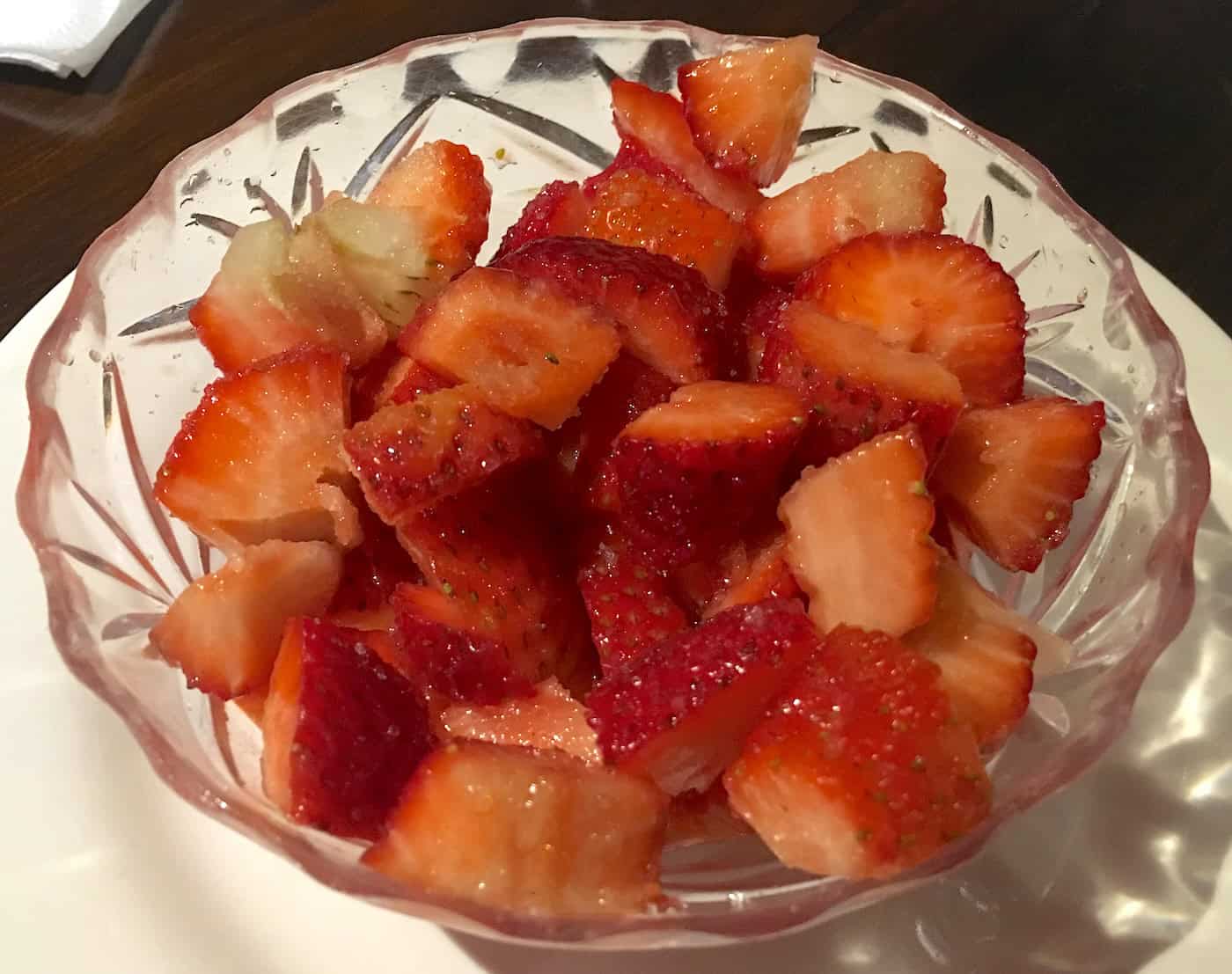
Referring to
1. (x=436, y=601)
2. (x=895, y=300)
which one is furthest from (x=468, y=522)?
(x=895, y=300)

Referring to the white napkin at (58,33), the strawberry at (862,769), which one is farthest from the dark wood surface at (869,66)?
the strawberry at (862,769)

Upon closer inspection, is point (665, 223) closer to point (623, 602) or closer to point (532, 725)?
point (623, 602)

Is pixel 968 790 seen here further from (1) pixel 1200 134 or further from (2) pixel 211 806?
(1) pixel 1200 134

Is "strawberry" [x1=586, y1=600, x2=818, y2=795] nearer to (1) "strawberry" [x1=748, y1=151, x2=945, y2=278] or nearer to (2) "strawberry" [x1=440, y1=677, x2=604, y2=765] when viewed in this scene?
(2) "strawberry" [x1=440, y1=677, x2=604, y2=765]

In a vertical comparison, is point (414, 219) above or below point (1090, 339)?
above

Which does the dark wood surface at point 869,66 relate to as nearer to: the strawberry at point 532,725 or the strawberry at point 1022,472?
the strawberry at point 1022,472

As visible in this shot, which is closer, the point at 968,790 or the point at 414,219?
the point at 968,790
